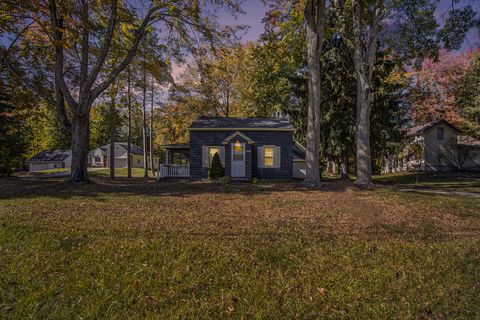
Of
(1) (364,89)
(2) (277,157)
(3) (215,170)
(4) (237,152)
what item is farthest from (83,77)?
(1) (364,89)

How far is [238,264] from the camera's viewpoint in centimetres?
369

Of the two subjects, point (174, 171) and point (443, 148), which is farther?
point (443, 148)

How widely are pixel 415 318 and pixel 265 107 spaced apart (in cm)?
2698

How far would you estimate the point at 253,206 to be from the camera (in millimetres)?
7660

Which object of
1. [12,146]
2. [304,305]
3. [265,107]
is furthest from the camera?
[265,107]

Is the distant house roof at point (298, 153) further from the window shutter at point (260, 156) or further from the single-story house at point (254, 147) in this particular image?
the window shutter at point (260, 156)

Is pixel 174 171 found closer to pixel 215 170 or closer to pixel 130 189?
pixel 215 170

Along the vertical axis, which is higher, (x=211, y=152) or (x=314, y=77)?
(x=314, y=77)

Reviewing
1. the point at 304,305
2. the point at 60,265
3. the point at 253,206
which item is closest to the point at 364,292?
the point at 304,305

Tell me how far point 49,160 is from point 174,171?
35701mm

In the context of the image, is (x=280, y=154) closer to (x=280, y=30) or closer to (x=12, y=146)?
(x=280, y=30)

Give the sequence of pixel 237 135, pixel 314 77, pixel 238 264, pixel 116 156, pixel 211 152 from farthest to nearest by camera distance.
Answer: pixel 116 156 < pixel 211 152 < pixel 237 135 < pixel 314 77 < pixel 238 264

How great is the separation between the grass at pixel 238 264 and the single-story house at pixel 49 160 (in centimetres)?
4269

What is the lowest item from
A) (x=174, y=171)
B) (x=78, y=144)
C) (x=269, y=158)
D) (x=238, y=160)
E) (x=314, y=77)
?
(x=174, y=171)
